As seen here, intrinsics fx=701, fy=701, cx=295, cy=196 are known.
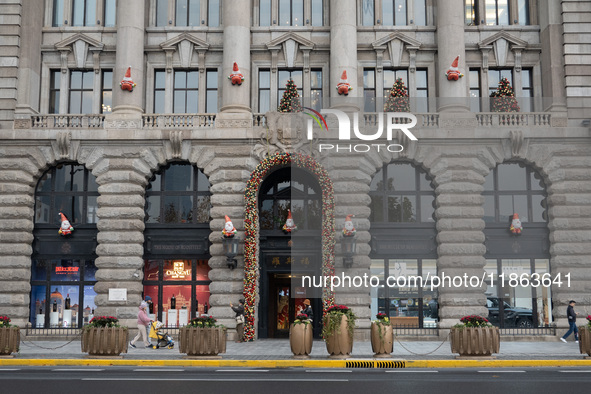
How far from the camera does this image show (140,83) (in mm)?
33031

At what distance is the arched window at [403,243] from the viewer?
32.0 m

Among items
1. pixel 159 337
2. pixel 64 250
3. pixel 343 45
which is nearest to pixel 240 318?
pixel 159 337

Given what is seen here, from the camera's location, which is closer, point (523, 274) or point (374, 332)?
point (374, 332)

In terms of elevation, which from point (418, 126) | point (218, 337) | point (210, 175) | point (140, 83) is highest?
point (140, 83)

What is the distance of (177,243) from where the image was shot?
106 feet

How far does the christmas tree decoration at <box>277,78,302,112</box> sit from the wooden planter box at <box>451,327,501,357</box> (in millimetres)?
14051

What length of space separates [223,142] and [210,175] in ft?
5.32

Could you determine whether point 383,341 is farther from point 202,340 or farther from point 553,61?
point 553,61

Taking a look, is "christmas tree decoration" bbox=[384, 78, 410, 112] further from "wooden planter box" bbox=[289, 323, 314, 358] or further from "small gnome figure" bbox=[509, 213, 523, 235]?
"wooden planter box" bbox=[289, 323, 314, 358]

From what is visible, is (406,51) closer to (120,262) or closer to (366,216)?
(366,216)

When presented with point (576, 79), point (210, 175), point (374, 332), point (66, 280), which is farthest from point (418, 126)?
point (66, 280)

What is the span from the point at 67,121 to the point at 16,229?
551 cm

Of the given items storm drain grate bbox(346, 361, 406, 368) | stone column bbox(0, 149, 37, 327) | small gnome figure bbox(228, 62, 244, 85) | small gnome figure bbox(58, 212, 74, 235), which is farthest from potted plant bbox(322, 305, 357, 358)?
stone column bbox(0, 149, 37, 327)

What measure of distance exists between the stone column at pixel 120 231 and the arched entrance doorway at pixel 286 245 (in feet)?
18.3
